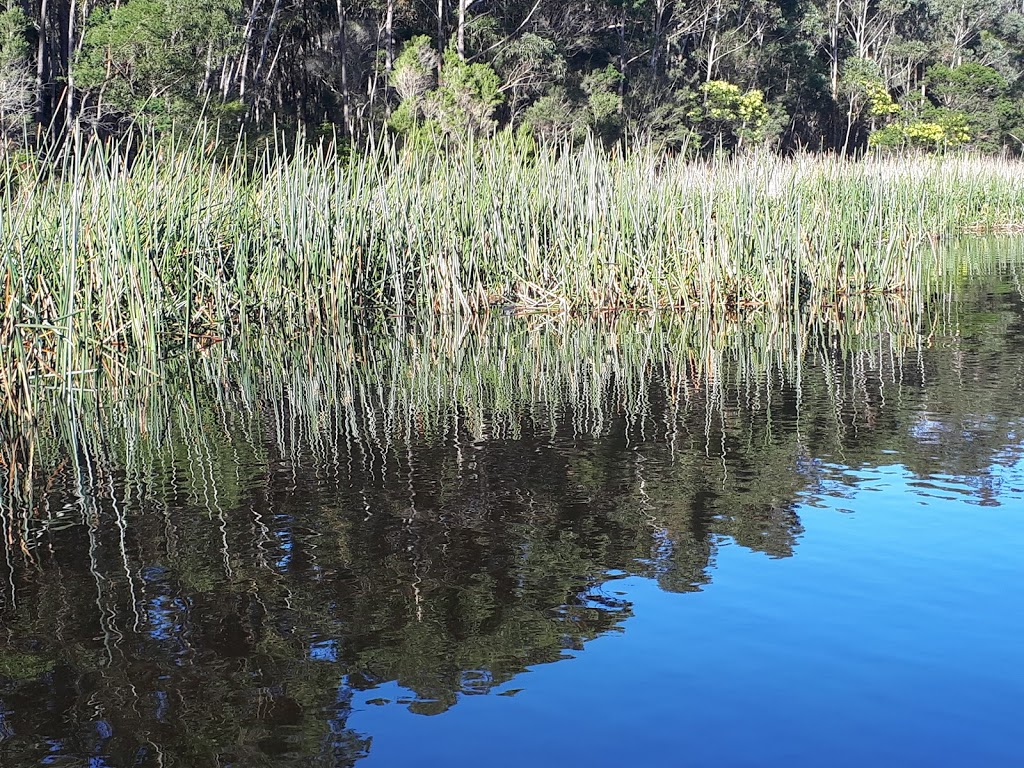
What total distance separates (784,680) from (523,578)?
0.87 metres

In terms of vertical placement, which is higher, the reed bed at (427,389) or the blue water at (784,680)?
the blue water at (784,680)

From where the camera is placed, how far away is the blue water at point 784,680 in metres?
2.33

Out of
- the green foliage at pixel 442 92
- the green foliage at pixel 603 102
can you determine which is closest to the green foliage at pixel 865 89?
the green foliage at pixel 603 102

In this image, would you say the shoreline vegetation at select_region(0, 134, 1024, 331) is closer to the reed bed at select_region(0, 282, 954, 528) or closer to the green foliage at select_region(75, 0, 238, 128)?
the reed bed at select_region(0, 282, 954, 528)

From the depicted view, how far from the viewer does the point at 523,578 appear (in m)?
3.27

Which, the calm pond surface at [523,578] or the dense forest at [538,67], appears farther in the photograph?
the dense forest at [538,67]

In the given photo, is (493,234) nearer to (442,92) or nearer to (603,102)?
(442,92)

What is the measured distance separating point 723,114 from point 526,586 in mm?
31530

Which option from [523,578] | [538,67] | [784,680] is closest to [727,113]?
[538,67]

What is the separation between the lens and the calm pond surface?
2418 mm

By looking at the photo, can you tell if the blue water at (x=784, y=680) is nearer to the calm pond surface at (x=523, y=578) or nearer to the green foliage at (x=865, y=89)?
the calm pond surface at (x=523, y=578)

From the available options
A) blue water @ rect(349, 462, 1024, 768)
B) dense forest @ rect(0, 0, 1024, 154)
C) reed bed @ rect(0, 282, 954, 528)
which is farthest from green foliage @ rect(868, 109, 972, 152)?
blue water @ rect(349, 462, 1024, 768)

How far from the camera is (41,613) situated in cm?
305

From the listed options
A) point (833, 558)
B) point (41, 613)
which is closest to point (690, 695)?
point (833, 558)
